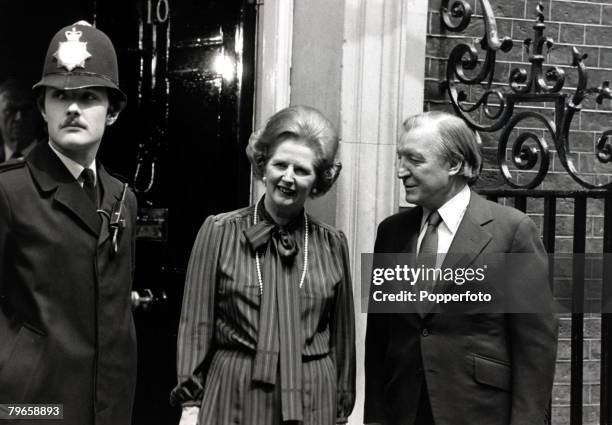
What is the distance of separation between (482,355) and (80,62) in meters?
1.78

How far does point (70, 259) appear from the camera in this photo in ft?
9.25

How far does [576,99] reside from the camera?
4637mm

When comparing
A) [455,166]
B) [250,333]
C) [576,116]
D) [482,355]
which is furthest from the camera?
[576,116]

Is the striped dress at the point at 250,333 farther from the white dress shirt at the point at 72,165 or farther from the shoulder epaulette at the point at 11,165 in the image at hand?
the shoulder epaulette at the point at 11,165

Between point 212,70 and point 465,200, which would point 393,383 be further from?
point 212,70

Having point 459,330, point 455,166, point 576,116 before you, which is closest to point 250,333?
Answer: point 459,330

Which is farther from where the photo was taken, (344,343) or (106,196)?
(344,343)

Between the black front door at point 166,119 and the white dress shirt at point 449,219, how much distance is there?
158 centimetres

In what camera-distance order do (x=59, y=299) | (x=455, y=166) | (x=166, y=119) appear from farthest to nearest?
(x=166, y=119) < (x=455, y=166) < (x=59, y=299)

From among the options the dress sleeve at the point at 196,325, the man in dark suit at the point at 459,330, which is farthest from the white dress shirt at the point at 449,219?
the dress sleeve at the point at 196,325

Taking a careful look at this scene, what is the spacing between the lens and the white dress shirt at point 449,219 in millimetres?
3632

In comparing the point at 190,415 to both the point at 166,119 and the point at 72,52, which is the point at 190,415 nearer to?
the point at 72,52

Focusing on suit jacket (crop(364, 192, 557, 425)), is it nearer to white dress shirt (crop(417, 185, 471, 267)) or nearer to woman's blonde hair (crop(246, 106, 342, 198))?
white dress shirt (crop(417, 185, 471, 267))

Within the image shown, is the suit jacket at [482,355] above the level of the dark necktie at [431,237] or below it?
below
